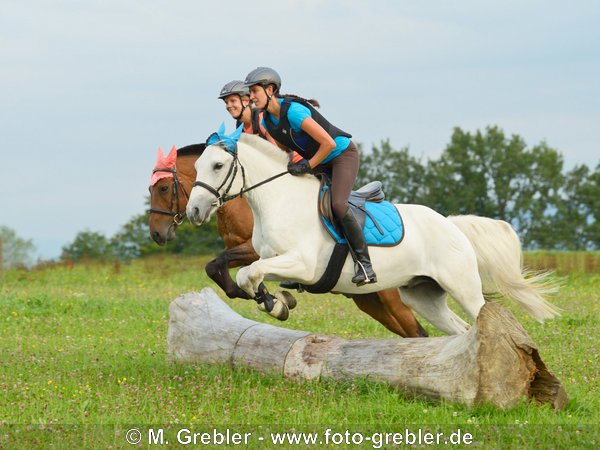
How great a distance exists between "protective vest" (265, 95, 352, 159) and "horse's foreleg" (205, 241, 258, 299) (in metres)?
1.71

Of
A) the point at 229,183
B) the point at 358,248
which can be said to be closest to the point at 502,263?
the point at 358,248

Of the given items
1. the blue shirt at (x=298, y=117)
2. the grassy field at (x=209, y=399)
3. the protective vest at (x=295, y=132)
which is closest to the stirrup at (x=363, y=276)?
the grassy field at (x=209, y=399)

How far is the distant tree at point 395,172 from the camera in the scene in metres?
79.1

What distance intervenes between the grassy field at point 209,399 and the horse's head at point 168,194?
1629mm

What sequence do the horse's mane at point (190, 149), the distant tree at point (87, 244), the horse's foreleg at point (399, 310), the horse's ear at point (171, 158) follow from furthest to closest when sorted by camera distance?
the distant tree at point (87, 244)
the horse's mane at point (190, 149)
the horse's ear at point (171, 158)
the horse's foreleg at point (399, 310)

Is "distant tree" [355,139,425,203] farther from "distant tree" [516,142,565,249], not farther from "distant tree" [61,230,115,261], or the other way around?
"distant tree" [61,230,115,261]

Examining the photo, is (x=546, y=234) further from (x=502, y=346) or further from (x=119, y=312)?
(x=502, y=346)

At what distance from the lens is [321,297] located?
63.7 feet

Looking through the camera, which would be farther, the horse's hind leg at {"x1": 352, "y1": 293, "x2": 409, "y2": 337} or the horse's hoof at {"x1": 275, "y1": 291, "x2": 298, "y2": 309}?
the horse's hind leg at {"x1": 352, "y1": 293, "x2": 409, "y2": 337}

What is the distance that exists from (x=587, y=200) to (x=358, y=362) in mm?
73673

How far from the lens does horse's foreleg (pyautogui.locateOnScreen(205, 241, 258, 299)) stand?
934 centimetres

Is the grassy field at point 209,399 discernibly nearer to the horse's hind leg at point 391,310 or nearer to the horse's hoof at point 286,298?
the horse's hoof at point 286,298

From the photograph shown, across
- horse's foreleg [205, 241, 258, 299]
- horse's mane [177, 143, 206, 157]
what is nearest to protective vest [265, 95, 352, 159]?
horse's foreleg [205, 241, 258, 299]

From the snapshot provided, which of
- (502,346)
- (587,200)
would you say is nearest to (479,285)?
(502,346)
